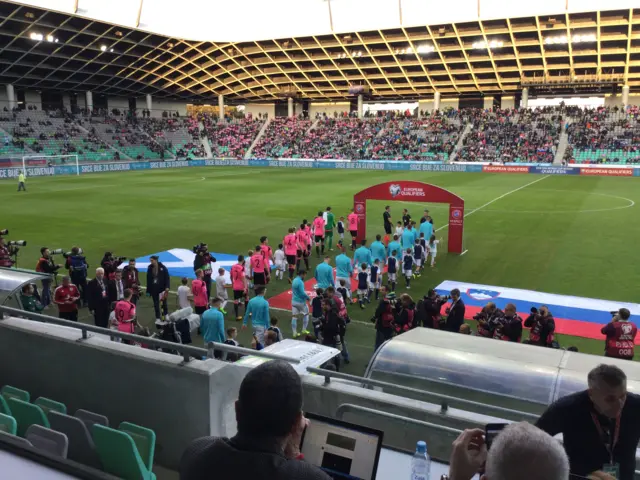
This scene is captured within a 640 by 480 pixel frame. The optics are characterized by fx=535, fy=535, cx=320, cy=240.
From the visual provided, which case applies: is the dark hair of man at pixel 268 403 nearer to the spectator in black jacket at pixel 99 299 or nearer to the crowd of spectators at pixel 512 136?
the spectator in black jacket at pixel 99 299

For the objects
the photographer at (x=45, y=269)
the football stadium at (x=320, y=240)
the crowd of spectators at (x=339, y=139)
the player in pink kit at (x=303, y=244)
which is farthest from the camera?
the crowd of spectators at (x=339, y=139)

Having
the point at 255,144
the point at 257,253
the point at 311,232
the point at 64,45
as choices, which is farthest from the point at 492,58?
the point at 257,253

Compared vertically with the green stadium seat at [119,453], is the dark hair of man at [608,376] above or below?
above

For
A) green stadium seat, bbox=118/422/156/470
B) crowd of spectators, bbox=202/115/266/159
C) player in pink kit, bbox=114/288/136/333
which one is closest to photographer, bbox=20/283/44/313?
player in pink kit, bbox=114/288/136/333

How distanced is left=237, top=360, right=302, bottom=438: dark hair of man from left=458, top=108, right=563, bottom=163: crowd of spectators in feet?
193

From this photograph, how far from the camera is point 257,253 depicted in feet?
49.5

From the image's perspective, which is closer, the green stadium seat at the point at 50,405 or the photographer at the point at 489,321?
the green stadium seat at the point at 50,405

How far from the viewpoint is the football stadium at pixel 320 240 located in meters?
3.88

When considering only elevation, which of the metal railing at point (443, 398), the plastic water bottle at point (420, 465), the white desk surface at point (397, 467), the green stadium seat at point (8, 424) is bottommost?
the white desk surface at point (397, 467)

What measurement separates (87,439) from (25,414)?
2.75 feet

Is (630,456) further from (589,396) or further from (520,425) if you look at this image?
(520,425)

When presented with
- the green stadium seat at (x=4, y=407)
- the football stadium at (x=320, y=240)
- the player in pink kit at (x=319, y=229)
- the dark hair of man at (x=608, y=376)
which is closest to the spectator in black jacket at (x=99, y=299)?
the football stadium at (x=320, y=240)

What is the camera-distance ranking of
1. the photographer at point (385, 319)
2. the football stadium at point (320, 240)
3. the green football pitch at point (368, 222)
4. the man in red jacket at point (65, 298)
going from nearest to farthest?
the football stadium at point (320, 240)
the photographer at point (385, 319)
the man in red jacket at point (65, 298)
the green football pitch at point (368, 222)

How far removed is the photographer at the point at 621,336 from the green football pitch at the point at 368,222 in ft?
7.15
